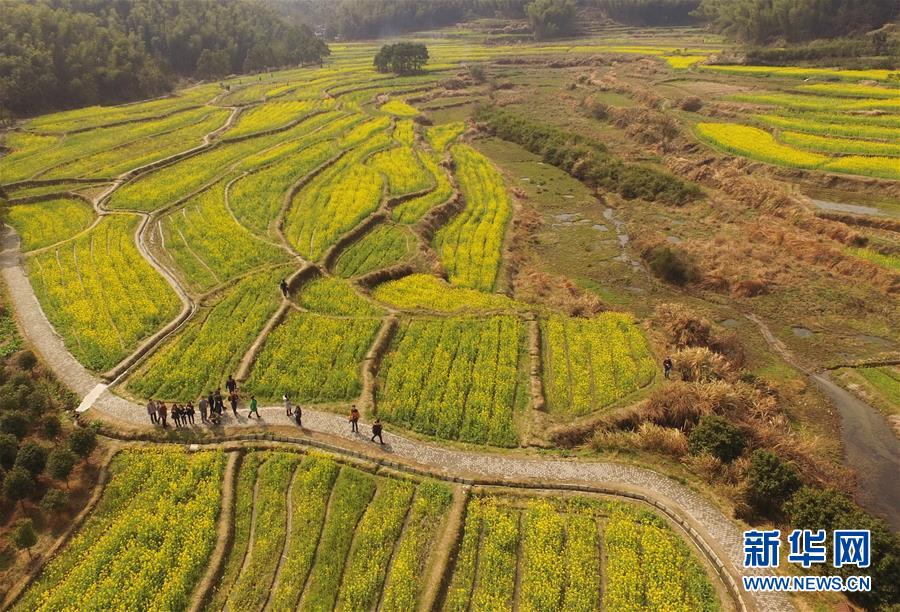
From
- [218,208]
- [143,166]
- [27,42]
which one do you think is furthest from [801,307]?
[27,42]

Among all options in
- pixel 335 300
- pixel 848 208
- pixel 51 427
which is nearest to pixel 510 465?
pixel 335 300

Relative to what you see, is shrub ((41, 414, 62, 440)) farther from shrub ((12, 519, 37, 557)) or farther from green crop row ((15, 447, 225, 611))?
shrub ((12, 519, 37, 557))

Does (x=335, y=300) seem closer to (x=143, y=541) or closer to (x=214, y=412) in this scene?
(x=214, y=412)

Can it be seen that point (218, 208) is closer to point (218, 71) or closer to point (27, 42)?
point (27, 42)

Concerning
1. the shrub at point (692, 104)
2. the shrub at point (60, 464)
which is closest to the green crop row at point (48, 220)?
the shrub at point (60, 464)

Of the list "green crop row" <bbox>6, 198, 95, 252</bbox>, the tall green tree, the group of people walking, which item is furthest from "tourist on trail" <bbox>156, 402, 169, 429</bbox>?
the tall green tree
